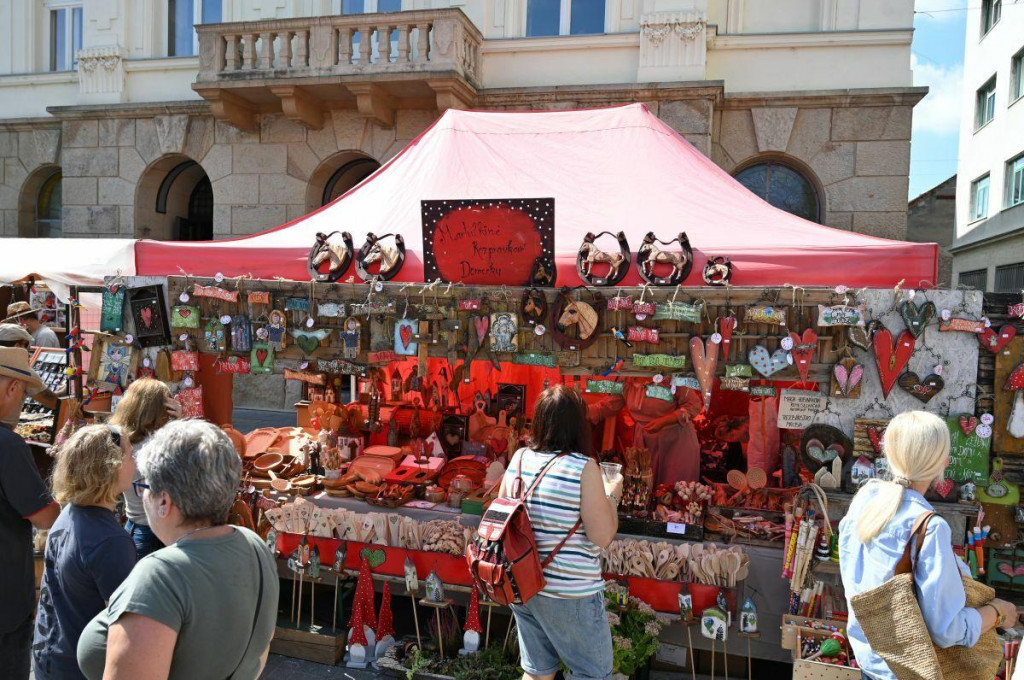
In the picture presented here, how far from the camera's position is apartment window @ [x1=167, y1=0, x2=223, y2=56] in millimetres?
11703

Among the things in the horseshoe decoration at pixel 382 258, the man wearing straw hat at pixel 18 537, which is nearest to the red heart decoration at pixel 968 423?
the horseshoe decoration at pixel 382 258

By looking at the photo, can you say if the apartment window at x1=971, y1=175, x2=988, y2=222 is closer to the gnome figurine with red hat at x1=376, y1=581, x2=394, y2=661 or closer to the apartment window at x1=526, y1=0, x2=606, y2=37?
the apartment window at x1=526, y1=0, x2=606, y2=37

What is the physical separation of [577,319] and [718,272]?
85cm

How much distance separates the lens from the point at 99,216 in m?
11.8

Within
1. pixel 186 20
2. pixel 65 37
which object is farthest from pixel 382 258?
pixel 65 37

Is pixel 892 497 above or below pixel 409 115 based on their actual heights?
below

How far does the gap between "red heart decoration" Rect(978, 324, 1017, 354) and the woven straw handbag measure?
80.0 inches

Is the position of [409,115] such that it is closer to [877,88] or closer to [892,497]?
[877,88]

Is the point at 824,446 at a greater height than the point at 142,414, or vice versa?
the point at 142,414

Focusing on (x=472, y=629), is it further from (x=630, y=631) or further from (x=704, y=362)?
(x=704, y=362)

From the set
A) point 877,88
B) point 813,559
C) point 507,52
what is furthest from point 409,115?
point 813,559

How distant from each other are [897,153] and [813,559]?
24.2 feet

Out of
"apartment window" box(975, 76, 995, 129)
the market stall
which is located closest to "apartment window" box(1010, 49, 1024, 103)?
"apartment window" box(975, 76, 995, 129)

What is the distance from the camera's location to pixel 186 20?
11805 mm
